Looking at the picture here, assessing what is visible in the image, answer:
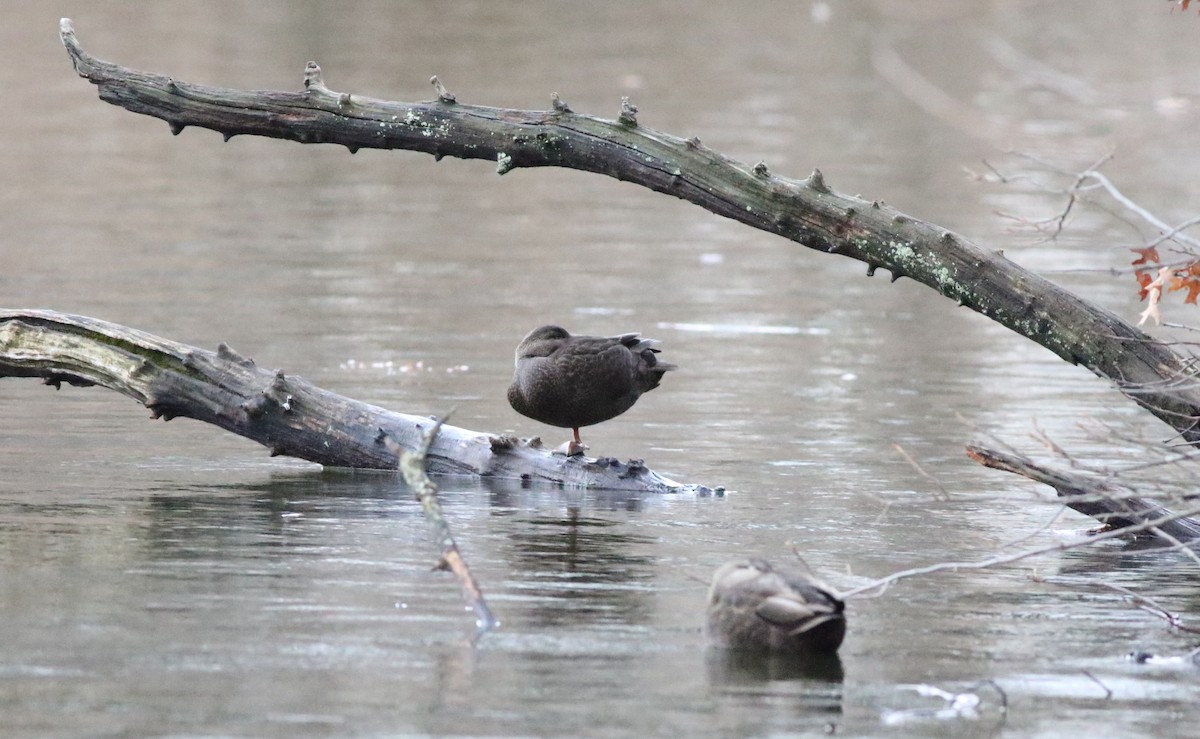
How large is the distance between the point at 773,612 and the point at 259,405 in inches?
157

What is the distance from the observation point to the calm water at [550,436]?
21.5 feet

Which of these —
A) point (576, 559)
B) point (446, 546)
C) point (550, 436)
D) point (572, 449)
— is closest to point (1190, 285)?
point (576, 559)

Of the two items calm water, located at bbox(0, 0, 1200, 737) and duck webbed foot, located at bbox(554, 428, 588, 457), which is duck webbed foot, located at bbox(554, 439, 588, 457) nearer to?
duck webbed foot, located at bbox(554, 428, 588, 457)

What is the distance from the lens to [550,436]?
490 inches

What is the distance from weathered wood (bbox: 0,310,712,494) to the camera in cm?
1013

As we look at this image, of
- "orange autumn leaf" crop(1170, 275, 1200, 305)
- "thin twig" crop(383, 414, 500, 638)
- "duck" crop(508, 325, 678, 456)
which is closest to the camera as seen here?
"thin twig" crop(383, 414, 500, 638)

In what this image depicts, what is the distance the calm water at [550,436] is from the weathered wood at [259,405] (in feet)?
0.63

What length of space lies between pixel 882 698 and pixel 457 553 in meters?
1.71

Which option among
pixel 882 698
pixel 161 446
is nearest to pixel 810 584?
pixel 882 698

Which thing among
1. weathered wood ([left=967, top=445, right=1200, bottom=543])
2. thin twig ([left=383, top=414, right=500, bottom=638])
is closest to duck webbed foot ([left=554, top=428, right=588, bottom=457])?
weathered wood ([left=967, top=445, right=1200, bottom=543])

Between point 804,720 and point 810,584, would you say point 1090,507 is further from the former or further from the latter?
point 804,720

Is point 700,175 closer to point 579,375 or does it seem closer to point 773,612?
point 579,375

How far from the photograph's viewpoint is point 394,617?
7.40 meters

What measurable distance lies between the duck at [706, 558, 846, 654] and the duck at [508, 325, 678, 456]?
288 centimetres
